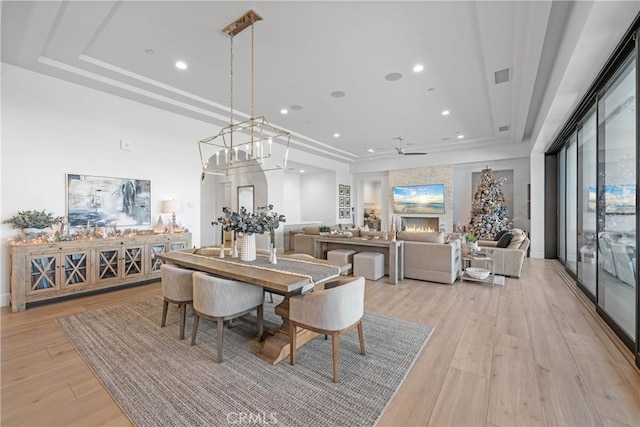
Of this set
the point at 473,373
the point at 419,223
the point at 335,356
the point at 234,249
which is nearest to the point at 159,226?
the point at 234,249

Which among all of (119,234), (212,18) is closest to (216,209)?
(119,234)

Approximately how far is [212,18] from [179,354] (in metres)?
3.34

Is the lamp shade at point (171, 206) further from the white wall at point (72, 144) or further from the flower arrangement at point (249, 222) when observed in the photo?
the flower arrangement at point (249, 222)

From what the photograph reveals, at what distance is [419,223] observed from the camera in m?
9.91

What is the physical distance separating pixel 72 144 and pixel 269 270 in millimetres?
3942

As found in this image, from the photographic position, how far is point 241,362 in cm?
232

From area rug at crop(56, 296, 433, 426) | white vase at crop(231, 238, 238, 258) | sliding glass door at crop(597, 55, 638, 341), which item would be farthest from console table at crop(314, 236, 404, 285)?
white vase at crop(231, 238, 238, 258)

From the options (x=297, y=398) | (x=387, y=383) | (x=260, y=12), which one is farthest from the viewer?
(x=260, y=12)

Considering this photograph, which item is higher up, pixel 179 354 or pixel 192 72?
pixel 192 72

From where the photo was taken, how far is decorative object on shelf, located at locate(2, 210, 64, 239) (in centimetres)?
352

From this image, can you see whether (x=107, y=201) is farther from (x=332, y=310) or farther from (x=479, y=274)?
(x=479, y=274)

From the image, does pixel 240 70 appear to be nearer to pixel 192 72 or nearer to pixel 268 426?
pixel 192 72

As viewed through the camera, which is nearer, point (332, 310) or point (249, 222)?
point (332, 310)

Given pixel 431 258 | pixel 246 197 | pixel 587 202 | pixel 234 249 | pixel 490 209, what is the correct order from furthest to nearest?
pixel 246 197 < pixel 490 209 < pixel 431 258 < pixel 587 202 < pixel 234 249
